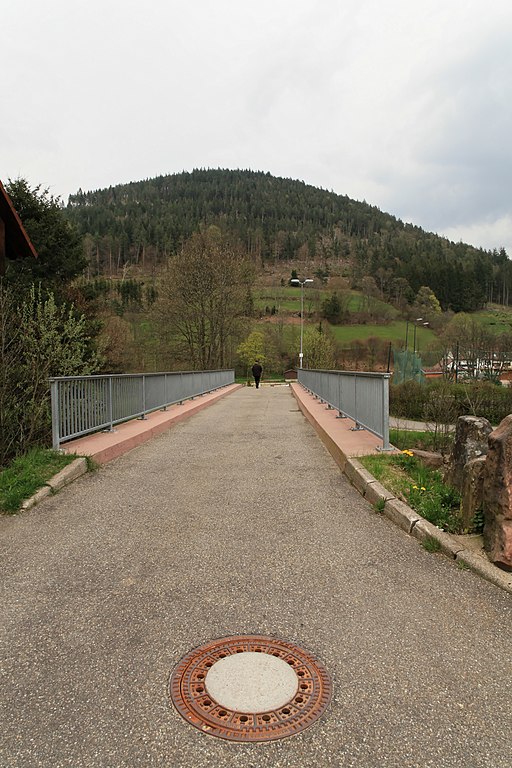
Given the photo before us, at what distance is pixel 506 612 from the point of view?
11.4 ft

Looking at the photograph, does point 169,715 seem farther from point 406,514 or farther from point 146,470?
point 146,470

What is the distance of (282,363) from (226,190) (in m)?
115

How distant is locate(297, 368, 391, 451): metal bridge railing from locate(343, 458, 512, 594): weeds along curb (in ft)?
2.87

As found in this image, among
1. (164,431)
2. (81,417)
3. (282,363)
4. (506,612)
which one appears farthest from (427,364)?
(506,612)

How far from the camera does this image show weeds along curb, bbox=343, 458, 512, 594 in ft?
13.0

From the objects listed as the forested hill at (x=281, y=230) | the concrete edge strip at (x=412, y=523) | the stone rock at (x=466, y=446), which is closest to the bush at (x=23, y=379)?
the concrete edge strip at (x=412, y=523)

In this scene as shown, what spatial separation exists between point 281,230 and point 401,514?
14516cm

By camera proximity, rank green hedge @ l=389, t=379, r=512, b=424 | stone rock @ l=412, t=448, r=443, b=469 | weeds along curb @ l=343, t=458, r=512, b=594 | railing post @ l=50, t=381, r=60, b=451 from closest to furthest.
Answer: weeds along curb @ l=343, t=458, r=512, b=594, railing post @ l=50, t=381, r=60, b=451, stone rock @ l=412, t=448, r=443, b=469, green hedge @ l=389, t=379, r=512, b=424

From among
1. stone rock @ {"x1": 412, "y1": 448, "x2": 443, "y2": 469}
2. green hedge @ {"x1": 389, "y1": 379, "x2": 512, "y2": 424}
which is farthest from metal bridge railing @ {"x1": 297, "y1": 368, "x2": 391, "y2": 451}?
green hedge @ {"x1": 389, "y1": 379, "x2": 512, "y2": 424}

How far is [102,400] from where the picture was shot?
9359 mm

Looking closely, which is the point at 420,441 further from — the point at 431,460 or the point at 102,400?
the point at 102,400

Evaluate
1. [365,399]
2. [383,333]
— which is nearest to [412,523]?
[365,399]

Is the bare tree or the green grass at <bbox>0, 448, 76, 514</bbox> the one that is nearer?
the green grass at <bbox>0, 448, 76, 514</bbox>

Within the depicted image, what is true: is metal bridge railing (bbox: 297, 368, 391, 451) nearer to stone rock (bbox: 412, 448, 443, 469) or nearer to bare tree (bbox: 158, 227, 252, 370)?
stone rock (bbox: 412, 448, 443, 469)
